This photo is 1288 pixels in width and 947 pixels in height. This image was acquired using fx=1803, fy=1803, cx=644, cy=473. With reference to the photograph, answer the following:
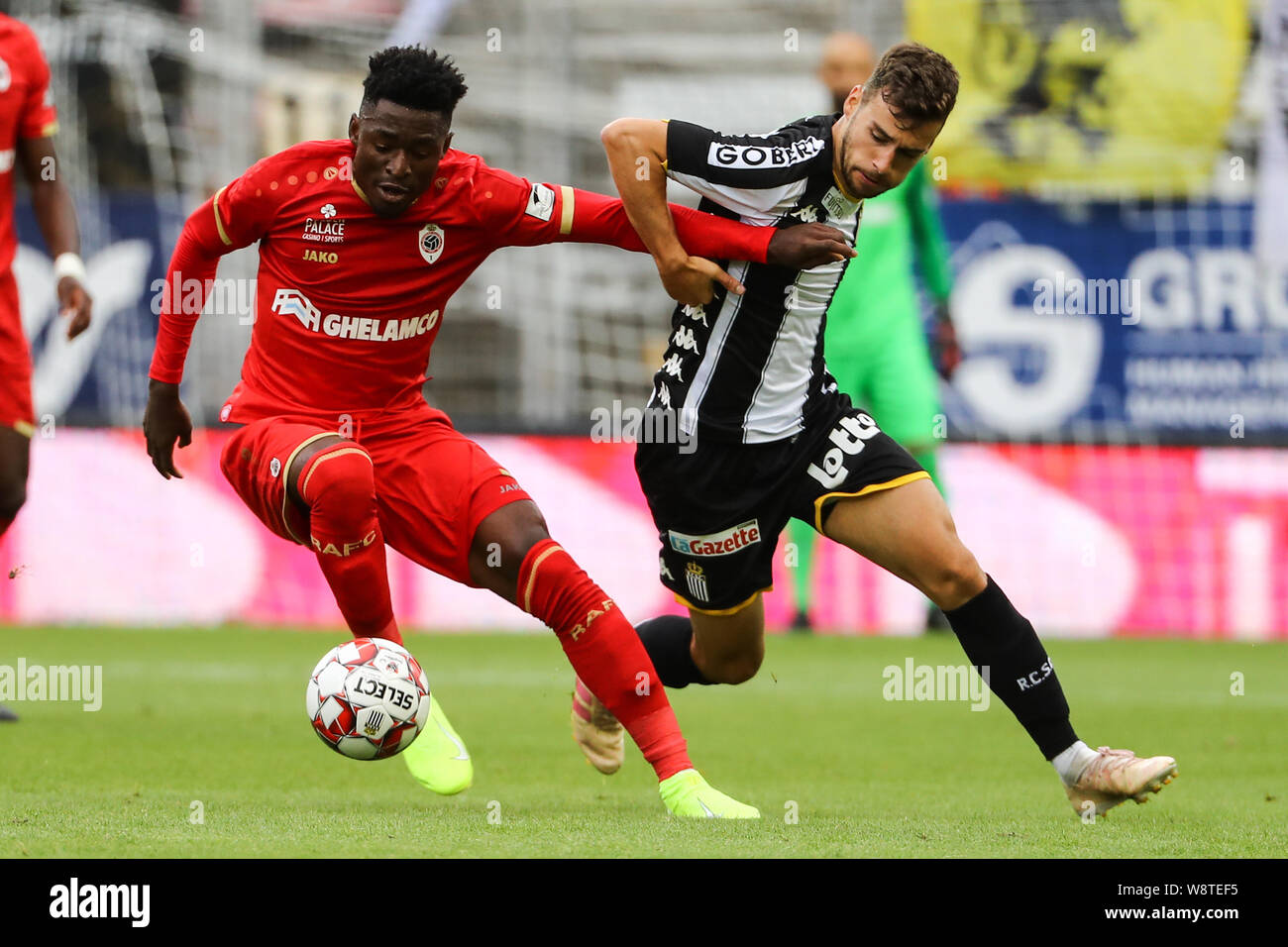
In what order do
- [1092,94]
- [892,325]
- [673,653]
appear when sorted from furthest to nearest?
[1092,94] < [892,325] < [673,653]

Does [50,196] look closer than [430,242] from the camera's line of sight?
No

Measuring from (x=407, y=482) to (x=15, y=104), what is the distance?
2.63 m

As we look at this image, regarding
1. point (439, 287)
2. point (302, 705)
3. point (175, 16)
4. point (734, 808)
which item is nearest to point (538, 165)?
point (175, 16)

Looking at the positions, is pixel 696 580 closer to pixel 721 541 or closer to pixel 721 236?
pixel 721 541

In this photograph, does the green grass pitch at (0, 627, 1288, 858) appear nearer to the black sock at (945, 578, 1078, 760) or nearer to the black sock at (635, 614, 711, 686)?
the black sock at (945, 578, 1078, 760)

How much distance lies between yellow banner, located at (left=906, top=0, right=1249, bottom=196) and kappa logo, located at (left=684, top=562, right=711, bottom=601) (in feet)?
32.1

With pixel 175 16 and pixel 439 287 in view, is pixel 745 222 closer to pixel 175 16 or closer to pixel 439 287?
pixel 439 287

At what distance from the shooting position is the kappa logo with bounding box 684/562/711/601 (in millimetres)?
5395

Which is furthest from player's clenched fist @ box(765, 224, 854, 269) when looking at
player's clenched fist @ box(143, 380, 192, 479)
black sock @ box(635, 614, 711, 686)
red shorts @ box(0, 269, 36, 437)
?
red shorts @ box(0, 269, 36, 437)

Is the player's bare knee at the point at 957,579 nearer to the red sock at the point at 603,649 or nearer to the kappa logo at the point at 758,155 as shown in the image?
the red sock at the point at 603,649

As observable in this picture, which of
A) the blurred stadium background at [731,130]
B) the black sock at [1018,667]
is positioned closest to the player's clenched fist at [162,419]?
the black sock at [1018,667]

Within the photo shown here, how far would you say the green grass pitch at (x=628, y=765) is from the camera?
4277 millimetres

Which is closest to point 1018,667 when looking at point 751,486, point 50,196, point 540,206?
point 751,486

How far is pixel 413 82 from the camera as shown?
196 inches
